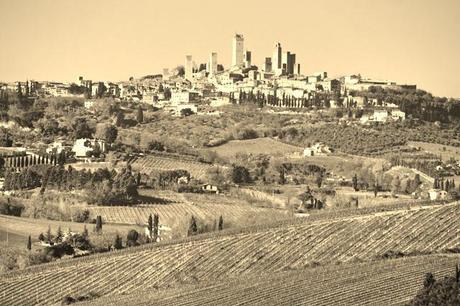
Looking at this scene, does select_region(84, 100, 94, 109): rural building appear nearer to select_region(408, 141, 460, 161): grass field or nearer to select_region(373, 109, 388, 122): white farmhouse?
select_region(373, 109, 388, 122): white farmhouse

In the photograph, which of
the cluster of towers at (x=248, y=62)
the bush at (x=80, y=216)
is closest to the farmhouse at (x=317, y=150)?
the bush at (x=80, y=216)

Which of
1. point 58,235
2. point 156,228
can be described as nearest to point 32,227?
point 58,235

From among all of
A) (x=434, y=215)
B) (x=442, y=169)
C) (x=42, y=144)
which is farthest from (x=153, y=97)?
(x=434, y=215)

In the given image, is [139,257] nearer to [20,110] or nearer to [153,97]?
[20,110]

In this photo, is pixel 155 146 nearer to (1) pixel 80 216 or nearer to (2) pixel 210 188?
(2) pixel 210 188

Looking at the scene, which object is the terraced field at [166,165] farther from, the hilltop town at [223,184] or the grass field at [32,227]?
the grass field at [32,227]

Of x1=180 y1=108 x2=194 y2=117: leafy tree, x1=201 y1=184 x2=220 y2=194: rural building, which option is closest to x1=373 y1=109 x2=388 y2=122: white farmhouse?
x1=180 y1=108 x2=194 y2=117: leafy tree
